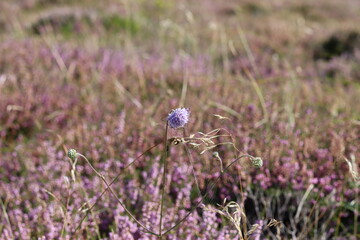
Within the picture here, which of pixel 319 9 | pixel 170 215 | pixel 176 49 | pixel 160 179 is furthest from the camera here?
pixel 319 9

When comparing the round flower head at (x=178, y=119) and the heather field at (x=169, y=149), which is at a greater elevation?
the round flower head at (x=178, y=119)

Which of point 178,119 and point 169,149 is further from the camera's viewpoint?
point 169,149

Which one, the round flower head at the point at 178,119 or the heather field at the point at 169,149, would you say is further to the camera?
the heather field at the point at 169,149

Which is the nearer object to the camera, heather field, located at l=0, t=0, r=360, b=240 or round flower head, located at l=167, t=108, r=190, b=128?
round flower head, located at l=167, t=108, r=190, b=128

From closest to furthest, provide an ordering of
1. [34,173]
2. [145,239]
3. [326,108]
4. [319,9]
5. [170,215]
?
[145,239], [170,215], [34,173], [326,108], [319,9]

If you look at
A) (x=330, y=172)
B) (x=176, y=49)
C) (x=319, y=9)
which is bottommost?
(x=319, y=9)

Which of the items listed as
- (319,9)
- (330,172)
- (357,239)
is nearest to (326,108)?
(330,172)

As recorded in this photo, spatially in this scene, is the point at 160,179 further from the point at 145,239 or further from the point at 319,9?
the point at 319,9

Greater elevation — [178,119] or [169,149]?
[178,119]
